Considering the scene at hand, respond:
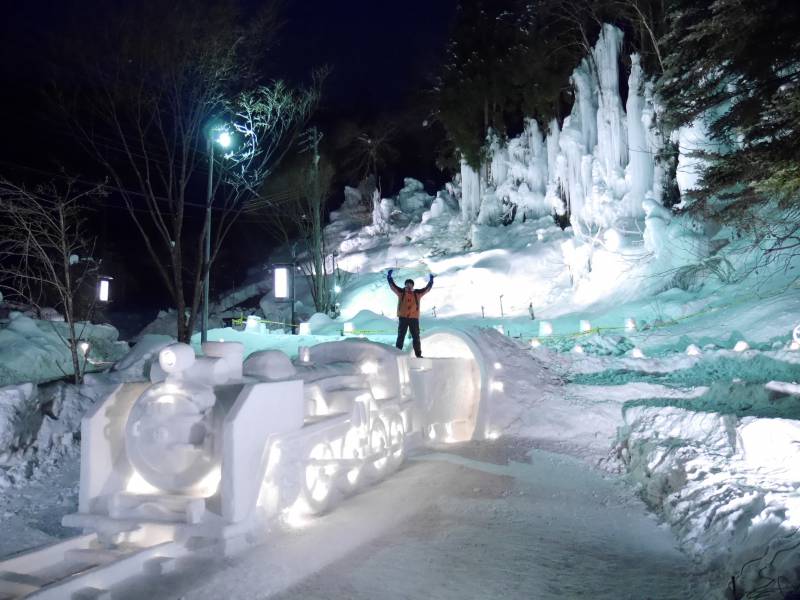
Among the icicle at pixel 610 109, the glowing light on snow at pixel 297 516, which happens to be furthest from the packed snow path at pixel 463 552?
the icicle at pixel 610 109

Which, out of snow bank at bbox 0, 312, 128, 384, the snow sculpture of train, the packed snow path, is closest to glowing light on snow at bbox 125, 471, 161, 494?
the snow sculpture of train

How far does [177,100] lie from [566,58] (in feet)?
69.3

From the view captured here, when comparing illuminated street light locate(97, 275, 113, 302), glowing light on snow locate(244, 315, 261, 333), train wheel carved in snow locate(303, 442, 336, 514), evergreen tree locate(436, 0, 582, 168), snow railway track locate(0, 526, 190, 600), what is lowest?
snow railway track locate(0, 526, 190, 600)

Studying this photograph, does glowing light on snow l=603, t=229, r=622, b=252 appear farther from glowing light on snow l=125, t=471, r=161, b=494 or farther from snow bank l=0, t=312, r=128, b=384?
glowing light on snow l=125, t=471, r=161, b=494

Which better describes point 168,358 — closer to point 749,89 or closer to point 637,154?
point 749,89

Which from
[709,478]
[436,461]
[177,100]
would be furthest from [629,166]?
[709,478]

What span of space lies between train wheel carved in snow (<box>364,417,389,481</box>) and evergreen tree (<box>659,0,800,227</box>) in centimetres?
559

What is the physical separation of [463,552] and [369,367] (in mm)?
3766

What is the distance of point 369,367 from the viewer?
28.7ft

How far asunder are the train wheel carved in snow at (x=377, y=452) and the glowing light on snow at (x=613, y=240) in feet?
54.8

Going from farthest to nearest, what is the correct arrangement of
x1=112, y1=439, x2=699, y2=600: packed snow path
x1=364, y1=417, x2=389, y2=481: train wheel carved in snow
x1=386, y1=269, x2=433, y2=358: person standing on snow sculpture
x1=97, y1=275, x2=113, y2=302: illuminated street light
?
x1=97, y1=275, x2=113, y2=302: illuminated street light
x1=386, y1=269, x2=433, y2=358: person standing on snow sculpture
x1=364, y1=417, x2=389, y2=481: train wheel carved in snow
x1=112, y1=439, x2=699, y2=600: packed snow path

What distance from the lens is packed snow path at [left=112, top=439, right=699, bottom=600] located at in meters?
4.60

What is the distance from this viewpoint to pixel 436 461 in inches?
350

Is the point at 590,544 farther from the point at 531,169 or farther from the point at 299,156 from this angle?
the point at 299,156
